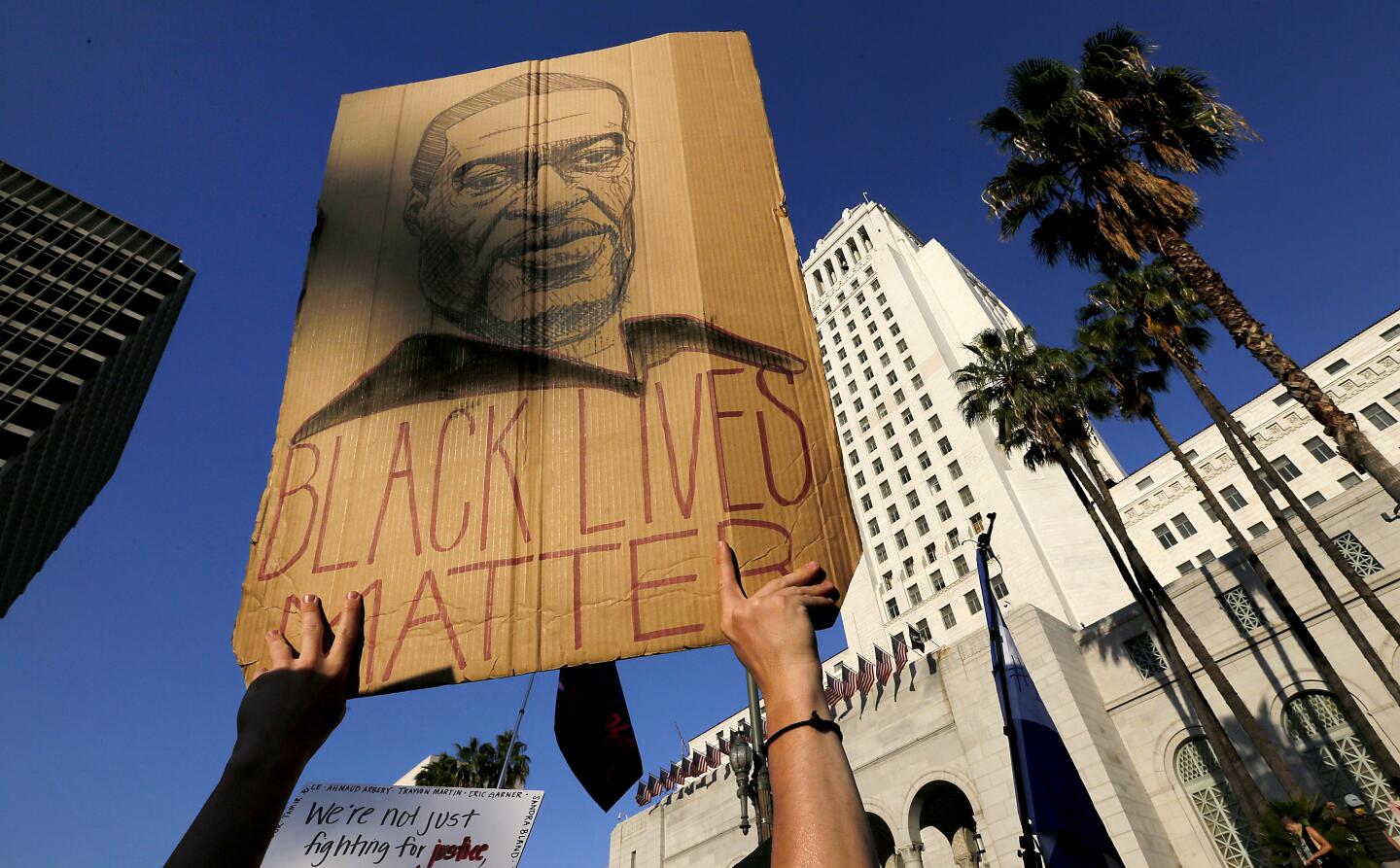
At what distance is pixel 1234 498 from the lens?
120 ft

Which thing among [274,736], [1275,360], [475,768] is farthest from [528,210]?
[475,768]

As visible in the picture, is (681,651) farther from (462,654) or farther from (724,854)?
(724,854)

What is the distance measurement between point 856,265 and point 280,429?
6199cm

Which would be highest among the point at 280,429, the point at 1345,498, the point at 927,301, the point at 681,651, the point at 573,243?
the point at 927,301

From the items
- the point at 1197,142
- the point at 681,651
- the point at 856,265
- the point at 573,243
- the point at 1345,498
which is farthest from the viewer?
the point at 856,265

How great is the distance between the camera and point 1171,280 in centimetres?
1859

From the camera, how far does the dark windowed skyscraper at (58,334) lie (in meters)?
49.7

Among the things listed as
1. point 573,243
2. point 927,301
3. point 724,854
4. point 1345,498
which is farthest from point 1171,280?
point 927,301

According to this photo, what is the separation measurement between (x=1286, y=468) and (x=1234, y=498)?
282 centimetres

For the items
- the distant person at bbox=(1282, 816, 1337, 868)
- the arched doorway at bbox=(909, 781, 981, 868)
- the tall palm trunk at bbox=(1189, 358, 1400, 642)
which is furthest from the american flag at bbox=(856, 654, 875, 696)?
the tall palm trunk at bbox=(1189, 358, 1400, 642)

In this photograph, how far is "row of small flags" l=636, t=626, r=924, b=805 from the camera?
2364cm

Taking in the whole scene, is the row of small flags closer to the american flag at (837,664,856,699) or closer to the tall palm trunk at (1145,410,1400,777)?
the american flag at (837,664,856,699)

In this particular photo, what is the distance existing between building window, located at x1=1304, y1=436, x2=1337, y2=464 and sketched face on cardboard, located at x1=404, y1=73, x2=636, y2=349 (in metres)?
44.2

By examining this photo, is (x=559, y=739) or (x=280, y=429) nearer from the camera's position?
(x=280, y=429)
